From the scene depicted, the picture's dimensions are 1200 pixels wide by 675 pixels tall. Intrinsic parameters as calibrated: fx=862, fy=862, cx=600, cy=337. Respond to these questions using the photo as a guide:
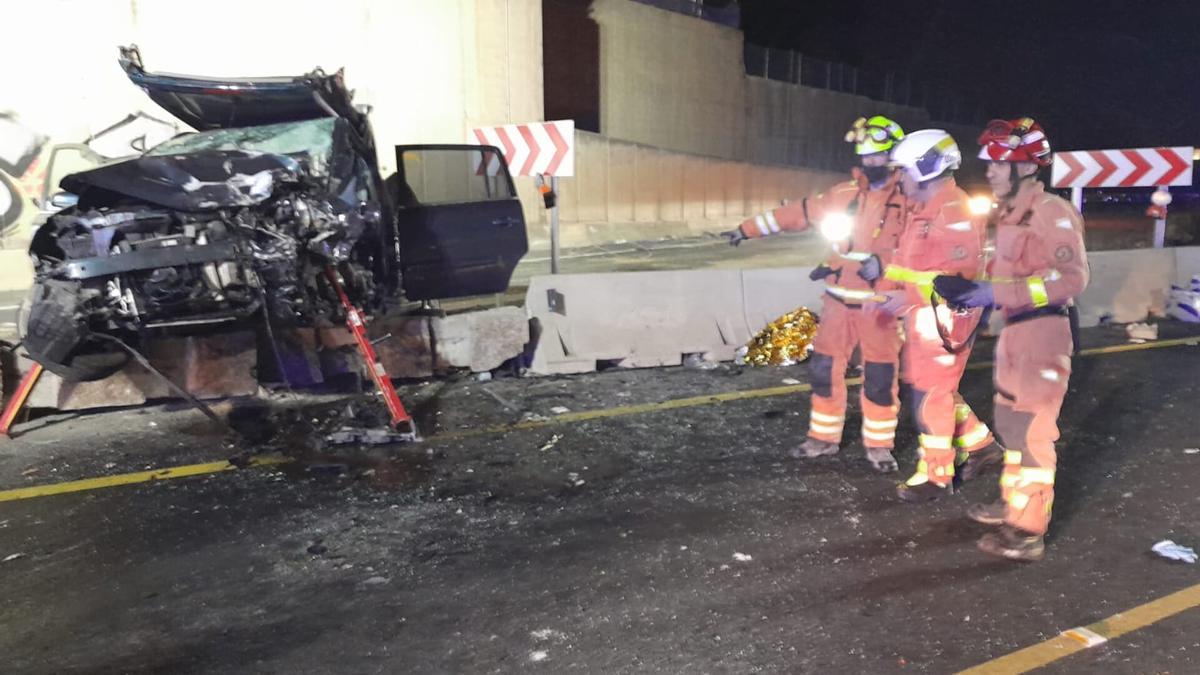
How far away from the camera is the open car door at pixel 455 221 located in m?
7.38

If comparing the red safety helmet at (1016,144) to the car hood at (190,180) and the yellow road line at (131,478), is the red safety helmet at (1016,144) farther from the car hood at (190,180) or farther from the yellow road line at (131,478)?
the yellow road line at (131,478)

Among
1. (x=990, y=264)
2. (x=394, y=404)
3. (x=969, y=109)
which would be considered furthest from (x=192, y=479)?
(x=969, y=109)

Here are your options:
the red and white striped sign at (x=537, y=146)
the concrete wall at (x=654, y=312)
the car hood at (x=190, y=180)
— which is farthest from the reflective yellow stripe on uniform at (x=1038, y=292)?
the red and white striped sign at (x=537, y=146)

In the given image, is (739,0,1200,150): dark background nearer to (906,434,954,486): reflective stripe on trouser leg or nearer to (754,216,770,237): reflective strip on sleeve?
(754,216,770,237): reflective strip on sleeve

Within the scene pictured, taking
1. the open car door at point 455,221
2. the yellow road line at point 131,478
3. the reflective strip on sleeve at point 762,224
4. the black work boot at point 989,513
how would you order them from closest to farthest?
the black work boot at point 989,513 < the yellow road line at point 131,478 < the reflective strip on sleeve at point 762,224 < the open car door at point 455,221

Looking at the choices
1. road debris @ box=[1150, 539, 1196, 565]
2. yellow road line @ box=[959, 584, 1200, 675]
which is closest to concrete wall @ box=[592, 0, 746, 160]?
road debris @ box=[1150, 539, 1196, 565]

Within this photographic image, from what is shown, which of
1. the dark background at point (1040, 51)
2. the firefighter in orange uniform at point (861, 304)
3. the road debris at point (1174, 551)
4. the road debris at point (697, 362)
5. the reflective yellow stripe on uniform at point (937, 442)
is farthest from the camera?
the dark background at point (1040, 51)

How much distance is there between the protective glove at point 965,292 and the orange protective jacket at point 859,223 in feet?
3.21

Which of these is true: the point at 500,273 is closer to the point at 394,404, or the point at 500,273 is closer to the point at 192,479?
the point at 394,404

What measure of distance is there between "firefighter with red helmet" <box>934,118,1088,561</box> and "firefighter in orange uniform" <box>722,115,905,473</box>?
863mm

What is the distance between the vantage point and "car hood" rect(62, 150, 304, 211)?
5328 mm

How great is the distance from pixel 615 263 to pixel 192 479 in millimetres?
8952

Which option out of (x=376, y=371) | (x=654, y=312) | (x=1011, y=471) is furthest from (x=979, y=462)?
(x=376, y=371)

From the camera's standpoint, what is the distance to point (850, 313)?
5055mm
